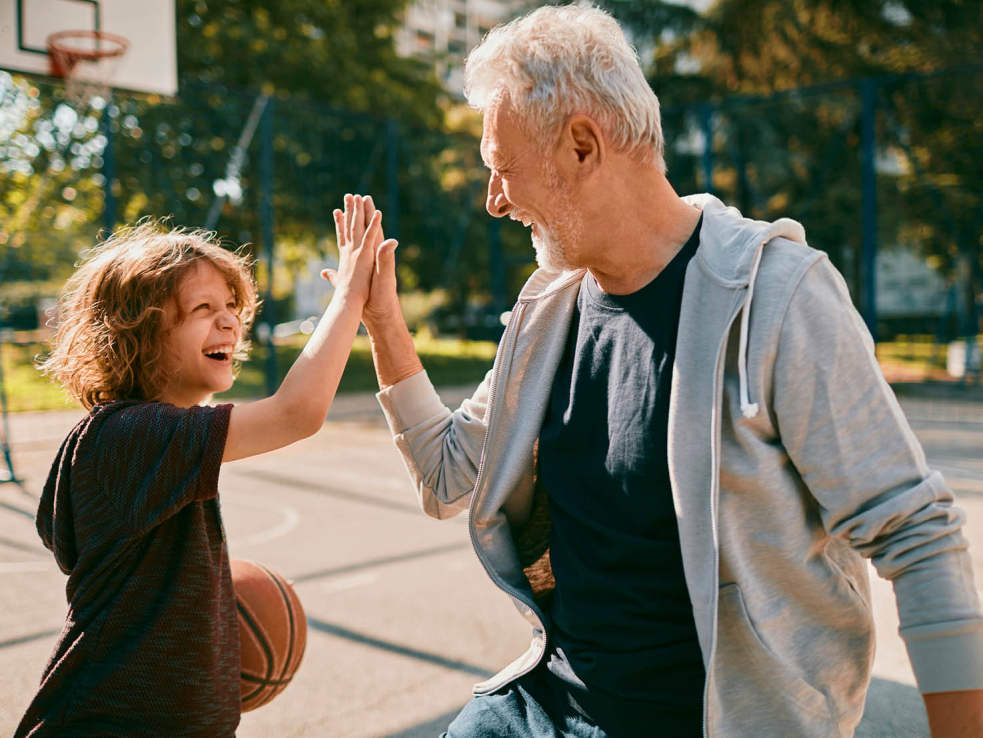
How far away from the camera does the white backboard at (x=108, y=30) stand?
28.1 ft

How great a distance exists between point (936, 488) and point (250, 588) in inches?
71.5

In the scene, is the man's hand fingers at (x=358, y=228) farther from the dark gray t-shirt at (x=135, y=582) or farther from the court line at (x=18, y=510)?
the court line at (x=18, y=510)

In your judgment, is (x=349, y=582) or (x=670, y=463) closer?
(x=670, y=463)

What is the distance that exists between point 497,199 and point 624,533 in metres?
0.73

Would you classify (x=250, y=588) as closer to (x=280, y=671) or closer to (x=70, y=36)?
(x=280, y=671)

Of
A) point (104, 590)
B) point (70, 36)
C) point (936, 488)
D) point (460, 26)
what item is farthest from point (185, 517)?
point (460, 26)

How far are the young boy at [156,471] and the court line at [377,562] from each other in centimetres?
333

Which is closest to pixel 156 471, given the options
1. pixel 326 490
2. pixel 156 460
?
pixel 156 460

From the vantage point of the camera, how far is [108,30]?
9523 mm

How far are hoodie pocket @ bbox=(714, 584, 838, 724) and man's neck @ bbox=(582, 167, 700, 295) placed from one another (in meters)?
0.62

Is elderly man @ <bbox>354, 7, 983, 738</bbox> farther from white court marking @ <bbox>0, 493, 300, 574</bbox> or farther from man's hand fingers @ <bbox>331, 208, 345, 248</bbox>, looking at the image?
white court marking @ <bbox>0, 493, 300, 574</bbox>

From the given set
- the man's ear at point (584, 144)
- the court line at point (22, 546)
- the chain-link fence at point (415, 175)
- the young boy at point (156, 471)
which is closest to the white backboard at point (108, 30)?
the chain-link fence at point (415, 175)

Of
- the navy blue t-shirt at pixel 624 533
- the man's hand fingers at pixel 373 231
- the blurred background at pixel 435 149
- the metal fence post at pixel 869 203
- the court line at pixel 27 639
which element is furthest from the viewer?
the blurred background at pixel 435 149

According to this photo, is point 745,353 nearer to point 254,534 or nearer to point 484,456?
point 484,456
